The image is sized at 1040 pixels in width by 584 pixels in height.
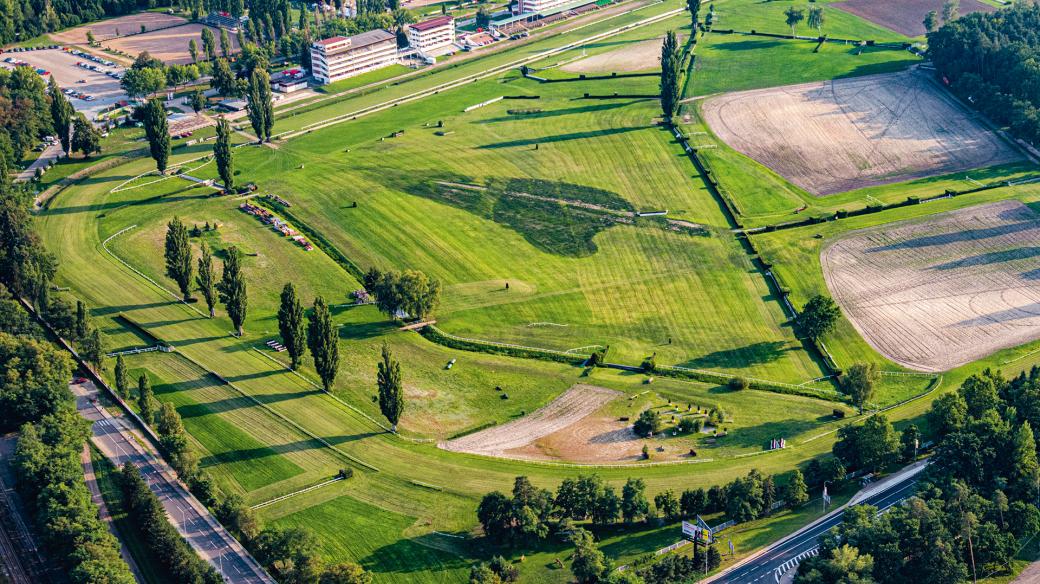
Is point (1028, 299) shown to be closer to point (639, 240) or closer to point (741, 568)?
point (639, 240)

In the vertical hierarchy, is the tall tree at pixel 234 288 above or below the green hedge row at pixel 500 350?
above

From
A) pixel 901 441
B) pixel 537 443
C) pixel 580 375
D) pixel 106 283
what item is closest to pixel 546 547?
pixel 537 443

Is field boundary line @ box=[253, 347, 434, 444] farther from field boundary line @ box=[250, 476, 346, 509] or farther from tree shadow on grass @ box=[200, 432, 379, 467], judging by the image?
field boundary line @ box=[250, 476, 346, 509]

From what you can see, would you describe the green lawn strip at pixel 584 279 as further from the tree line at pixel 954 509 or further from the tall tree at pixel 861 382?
the tree line at pixel 954 509

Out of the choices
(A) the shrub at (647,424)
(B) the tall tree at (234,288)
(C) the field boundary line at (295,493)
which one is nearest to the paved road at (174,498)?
(C) the field boundary line at (295,493)

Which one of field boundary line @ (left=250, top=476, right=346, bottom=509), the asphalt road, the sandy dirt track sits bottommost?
the asphalt road

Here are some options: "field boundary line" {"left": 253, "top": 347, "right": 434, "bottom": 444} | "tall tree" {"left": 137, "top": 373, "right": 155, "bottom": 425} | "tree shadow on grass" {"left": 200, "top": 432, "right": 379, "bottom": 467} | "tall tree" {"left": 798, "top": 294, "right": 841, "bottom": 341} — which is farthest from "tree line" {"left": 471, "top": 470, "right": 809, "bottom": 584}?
"tall tree" {"left": 137, "top": 373, "right": 155, "bottom": 425}

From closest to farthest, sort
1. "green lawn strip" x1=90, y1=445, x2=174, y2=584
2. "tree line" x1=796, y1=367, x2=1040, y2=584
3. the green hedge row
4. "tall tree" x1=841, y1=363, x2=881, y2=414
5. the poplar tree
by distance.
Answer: "tree line" x1=796, y1=367, x2=1040, y2=584, "green lawn strip" x1=90, y1=445, x2=174, y2=584, "tall tree" x1=841, y1=363, x2=881, y2=414, the poplar tree, the green hedge row
